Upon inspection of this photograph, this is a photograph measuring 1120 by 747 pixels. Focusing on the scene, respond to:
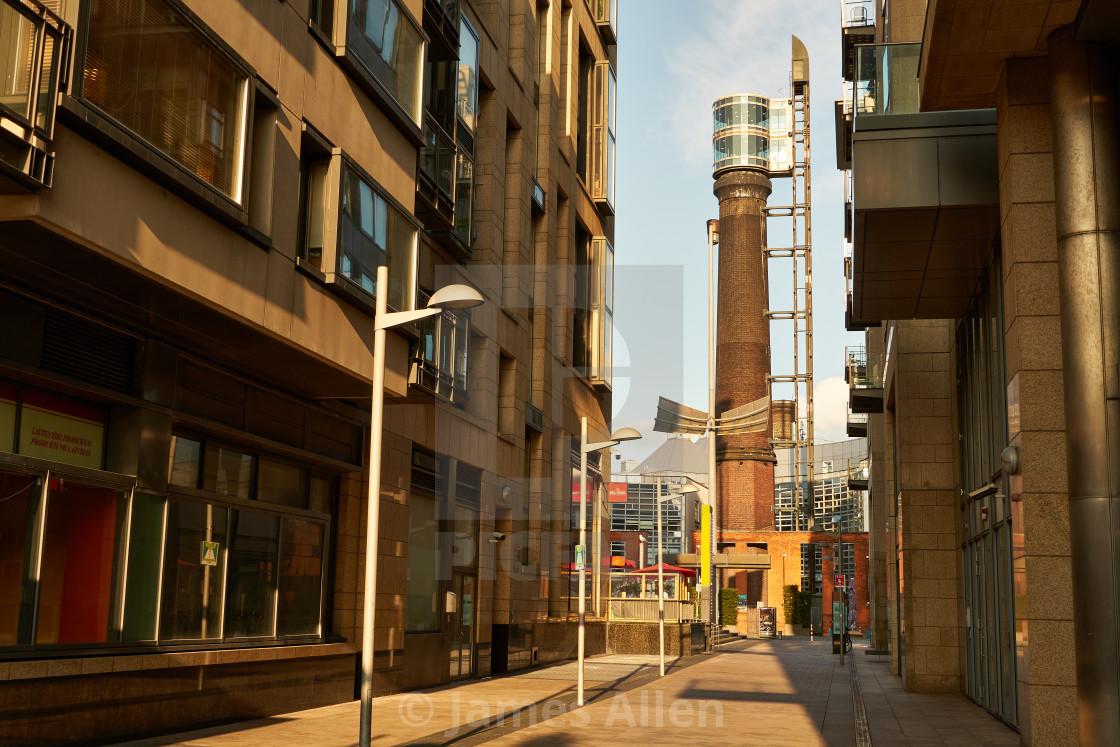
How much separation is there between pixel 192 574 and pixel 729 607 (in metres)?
55.9

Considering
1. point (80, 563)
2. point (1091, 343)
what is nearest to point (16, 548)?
point (80, 563)

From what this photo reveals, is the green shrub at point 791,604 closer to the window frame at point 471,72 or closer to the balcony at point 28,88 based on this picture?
the window frame at point 471,72

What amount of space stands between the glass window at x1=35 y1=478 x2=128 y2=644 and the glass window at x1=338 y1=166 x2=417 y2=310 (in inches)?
177

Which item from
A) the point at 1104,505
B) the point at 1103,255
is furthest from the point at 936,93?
the point at 1104,505

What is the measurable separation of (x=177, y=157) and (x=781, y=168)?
76744 millimetres

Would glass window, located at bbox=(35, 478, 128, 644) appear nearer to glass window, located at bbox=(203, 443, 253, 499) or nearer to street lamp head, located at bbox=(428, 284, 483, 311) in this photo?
glass window, located at bbox=(203, 443, 253, 499)

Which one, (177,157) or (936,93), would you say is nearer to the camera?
(177,157)

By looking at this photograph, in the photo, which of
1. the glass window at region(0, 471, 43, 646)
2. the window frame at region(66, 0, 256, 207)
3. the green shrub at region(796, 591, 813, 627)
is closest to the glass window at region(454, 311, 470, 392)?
the window frame at region(66, 0, 256, 207)

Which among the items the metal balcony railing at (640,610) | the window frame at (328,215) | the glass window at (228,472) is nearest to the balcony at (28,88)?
the window frame at (328,215)

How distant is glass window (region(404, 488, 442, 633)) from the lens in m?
21.7

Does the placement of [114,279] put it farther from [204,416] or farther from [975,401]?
→ [975,401]

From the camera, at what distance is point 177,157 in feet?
38.7

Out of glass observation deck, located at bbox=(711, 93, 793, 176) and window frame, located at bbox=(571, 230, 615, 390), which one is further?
glass observation deck, located at bbox=(711, 93, 793, 176)

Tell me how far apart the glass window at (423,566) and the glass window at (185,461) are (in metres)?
7.14
